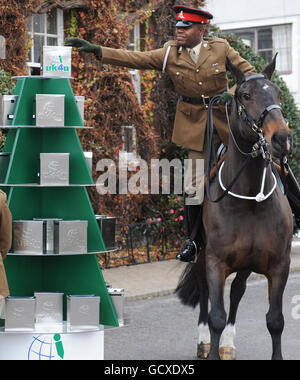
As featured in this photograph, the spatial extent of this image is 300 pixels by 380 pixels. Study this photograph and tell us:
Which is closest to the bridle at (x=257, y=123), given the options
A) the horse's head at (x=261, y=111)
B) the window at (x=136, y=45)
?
the horse's head at (x=261, y=111)

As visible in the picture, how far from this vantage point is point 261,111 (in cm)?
626

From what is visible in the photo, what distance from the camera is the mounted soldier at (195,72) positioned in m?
7.37

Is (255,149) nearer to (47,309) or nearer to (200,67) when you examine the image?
(200,67)

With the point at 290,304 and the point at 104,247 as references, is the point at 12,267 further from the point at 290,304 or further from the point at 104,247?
the point at 290,304

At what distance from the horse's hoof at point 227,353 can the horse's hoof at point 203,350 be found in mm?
158

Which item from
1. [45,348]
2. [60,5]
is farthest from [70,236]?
[60,5]

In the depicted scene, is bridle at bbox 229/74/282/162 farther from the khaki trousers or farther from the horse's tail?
the horse's tail

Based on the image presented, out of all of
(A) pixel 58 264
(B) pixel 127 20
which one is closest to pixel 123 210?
(B) pixel 127 20

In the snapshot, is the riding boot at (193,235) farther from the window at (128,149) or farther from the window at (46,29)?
the window at (46,29)

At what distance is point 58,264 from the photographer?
6.95 m

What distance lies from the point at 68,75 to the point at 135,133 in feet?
26.9

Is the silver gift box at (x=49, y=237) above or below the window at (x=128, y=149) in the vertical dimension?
below

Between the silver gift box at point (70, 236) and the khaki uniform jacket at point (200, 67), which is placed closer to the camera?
the silver gift box at point (70, 236)
